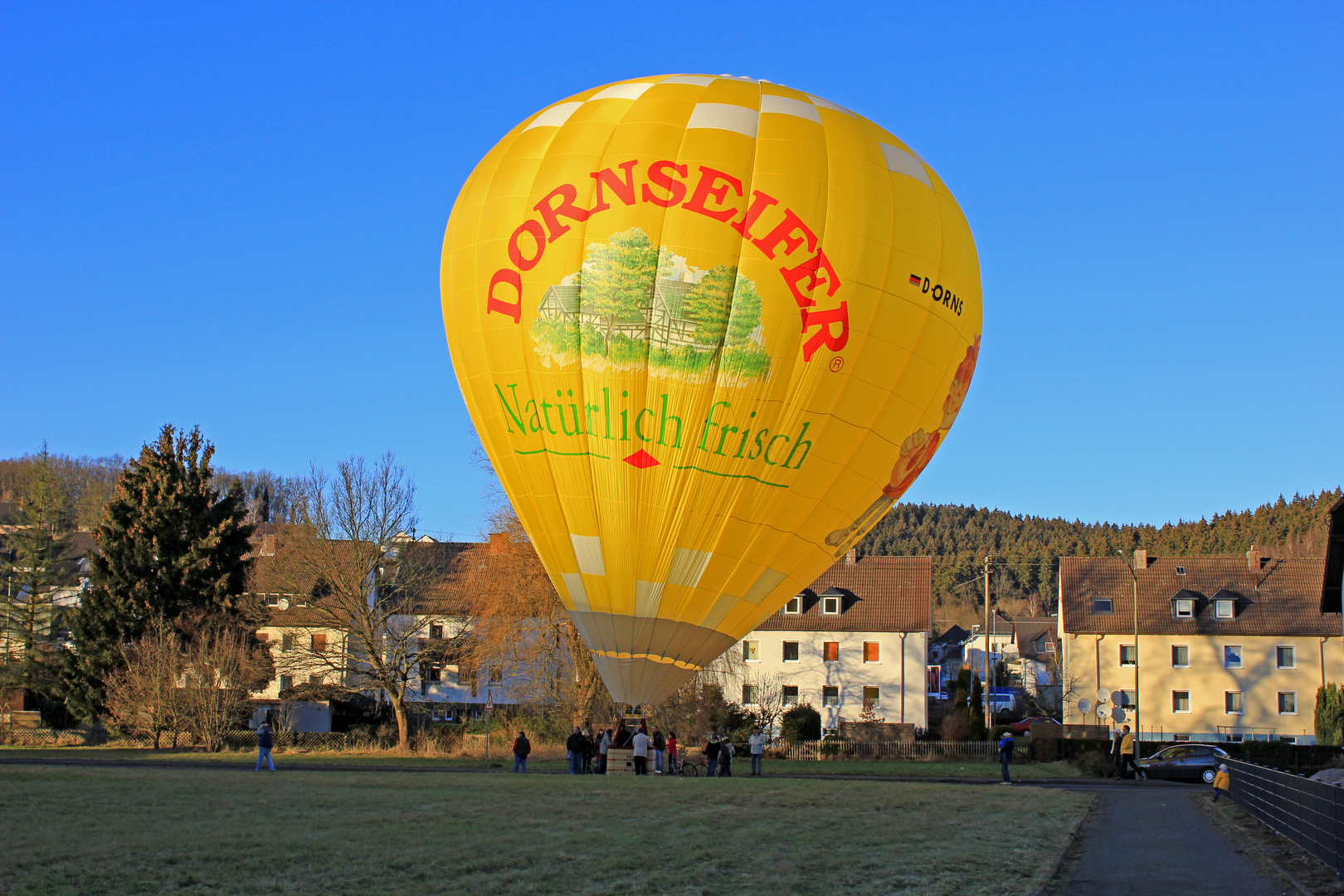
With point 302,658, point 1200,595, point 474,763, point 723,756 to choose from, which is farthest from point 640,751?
point 1200,595

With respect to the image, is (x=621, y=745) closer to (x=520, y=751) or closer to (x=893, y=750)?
(x=520, y=751)

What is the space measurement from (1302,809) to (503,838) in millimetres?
9644

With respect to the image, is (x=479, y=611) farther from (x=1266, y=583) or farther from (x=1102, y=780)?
(x=1266, y=583)

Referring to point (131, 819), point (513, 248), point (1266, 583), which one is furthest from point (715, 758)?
point (1266, 583)

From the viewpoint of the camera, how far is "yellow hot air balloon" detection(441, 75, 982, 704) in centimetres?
1772

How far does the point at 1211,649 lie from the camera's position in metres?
57.0

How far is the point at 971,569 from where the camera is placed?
151000mm

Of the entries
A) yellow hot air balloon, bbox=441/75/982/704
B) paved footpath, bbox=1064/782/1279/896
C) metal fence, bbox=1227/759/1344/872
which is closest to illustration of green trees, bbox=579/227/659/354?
yellow hot air balloon, bbox=441/75/982/704

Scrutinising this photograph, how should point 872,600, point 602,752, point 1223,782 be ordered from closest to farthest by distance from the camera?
point 1223,782, point 602,752, point 872,600

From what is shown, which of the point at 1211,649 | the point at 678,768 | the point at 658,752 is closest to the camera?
the point at 658,752

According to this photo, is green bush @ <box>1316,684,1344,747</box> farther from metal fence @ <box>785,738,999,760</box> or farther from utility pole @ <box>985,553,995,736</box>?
metal fence @ <box>785,738,999,760</box>

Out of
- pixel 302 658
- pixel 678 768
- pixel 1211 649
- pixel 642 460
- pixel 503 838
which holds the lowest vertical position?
pixel 678 768

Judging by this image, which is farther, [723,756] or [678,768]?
[678,768]

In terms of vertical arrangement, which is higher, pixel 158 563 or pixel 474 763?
pixel 158 563
